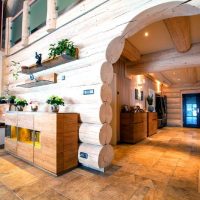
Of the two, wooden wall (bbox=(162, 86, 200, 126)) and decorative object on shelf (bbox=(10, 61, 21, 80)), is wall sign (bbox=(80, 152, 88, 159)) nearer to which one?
decorative object on shelf (bbox=(10, 61, 21, 80))

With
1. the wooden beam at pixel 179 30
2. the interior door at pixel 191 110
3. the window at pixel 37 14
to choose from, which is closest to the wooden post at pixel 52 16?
the window at pixel 37 14

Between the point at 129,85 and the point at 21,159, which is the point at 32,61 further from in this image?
the point at 129,85

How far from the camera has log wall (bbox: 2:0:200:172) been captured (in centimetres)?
227

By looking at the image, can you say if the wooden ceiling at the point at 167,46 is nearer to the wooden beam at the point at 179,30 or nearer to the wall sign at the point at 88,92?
the wooden beam at the point at 179,30

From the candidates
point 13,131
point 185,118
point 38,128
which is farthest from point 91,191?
point 185,118

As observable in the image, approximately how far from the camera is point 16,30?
16.4 ft

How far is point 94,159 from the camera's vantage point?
2.51 metres

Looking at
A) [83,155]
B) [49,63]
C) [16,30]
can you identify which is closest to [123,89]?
[49,63]

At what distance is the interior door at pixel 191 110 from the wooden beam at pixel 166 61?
5797mm

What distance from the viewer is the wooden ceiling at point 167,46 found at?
10.4 ft

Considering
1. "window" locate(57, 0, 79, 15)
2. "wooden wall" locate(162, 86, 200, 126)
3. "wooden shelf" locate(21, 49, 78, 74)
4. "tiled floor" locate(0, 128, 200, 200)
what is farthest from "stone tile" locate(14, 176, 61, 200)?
"wooden wall" locate(162, 86, 200, 126)

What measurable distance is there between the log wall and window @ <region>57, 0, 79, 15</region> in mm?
136

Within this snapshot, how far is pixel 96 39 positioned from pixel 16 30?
12.0ft

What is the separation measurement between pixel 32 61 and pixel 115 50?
255cm
